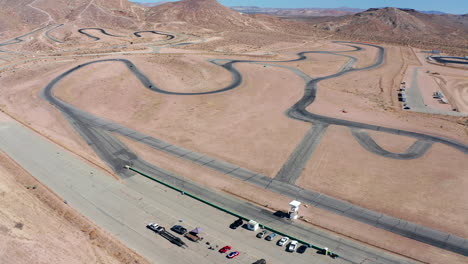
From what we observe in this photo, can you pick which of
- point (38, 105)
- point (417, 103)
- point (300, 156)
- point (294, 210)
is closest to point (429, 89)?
point (417, 103)

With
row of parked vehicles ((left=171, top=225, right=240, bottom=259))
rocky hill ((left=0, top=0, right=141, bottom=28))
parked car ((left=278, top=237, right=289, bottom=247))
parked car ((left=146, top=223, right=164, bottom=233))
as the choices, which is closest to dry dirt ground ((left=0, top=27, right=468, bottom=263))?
parked car ((left=278, top=237, right=289, bottom=247))

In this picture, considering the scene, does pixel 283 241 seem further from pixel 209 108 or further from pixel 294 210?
pixel 209 108

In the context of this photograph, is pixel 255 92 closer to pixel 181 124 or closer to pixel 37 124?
pixel 181 124

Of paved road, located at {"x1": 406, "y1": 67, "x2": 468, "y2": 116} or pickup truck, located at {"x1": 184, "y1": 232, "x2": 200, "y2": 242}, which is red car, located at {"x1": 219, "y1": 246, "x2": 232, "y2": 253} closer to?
pickup truck, located at {"x1": 184, "y1": 232, "x2": 200, "y2": 242}

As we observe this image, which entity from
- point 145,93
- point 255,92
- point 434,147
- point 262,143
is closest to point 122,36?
point 145,93

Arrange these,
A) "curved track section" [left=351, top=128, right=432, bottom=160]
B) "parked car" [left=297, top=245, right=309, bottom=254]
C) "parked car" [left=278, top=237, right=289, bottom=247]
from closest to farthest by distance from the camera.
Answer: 1. "parked car" [left=297, top=245, right=309, bottom=254]
2. "parked car" [left=278, top=237, right=289, bottom=247]
3. "curved track section" [left=351, top=128, right=432, bottom=160]
